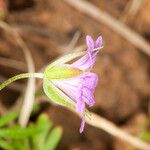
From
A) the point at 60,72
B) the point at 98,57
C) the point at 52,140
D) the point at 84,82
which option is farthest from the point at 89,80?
the point at 98,57

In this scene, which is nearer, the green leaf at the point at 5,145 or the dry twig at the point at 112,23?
the green leaf at the point at 5,145

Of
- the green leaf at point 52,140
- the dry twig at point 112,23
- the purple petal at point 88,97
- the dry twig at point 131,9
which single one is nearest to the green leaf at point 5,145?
the green leaf at point 52,140

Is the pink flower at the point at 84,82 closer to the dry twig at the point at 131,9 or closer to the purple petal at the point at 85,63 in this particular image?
the purple petal at the point at 85,63

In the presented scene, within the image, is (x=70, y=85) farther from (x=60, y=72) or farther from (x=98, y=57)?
(x=98, y=57)

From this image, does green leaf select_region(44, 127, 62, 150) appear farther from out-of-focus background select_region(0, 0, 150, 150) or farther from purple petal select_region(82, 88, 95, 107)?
purple petal select_region(82, 88, 95, 107)

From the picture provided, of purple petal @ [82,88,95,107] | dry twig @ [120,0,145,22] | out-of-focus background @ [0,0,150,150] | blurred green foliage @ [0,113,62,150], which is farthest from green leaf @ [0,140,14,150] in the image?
dry twig @ [120,0,145,22]

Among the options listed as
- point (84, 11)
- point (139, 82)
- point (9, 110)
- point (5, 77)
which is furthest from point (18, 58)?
point (139, 82)
